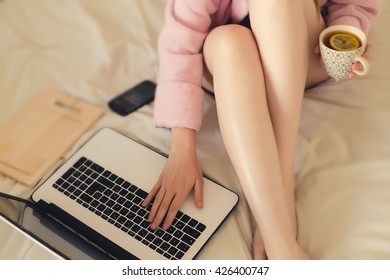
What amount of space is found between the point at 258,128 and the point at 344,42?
23cm

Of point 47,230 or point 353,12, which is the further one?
point 353,12

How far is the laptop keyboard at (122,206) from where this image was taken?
82 centimetres

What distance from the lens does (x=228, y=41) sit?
0.82m

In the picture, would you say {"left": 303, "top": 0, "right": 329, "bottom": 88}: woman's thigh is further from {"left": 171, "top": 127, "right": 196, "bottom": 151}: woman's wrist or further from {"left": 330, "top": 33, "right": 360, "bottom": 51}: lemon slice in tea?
{"left": 171, "top": 127, "right": 196, "bottom": 151}: woman's wrist

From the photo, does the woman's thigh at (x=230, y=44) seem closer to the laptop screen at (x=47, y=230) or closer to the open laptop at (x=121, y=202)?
the open laptop at (x=121, y=202)

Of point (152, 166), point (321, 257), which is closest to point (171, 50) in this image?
point (152, 166)

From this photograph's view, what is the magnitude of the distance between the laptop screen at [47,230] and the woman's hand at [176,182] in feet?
0.40

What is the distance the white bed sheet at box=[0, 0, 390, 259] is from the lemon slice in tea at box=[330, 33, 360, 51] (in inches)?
6.8

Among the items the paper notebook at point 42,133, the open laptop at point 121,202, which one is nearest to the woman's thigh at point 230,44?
the open laptop at point 121,202

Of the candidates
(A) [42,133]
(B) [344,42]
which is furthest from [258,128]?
(A) [42,133]

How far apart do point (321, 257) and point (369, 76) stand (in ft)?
1.43

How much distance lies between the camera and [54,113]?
1.07m

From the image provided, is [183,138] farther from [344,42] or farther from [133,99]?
[344,42]
